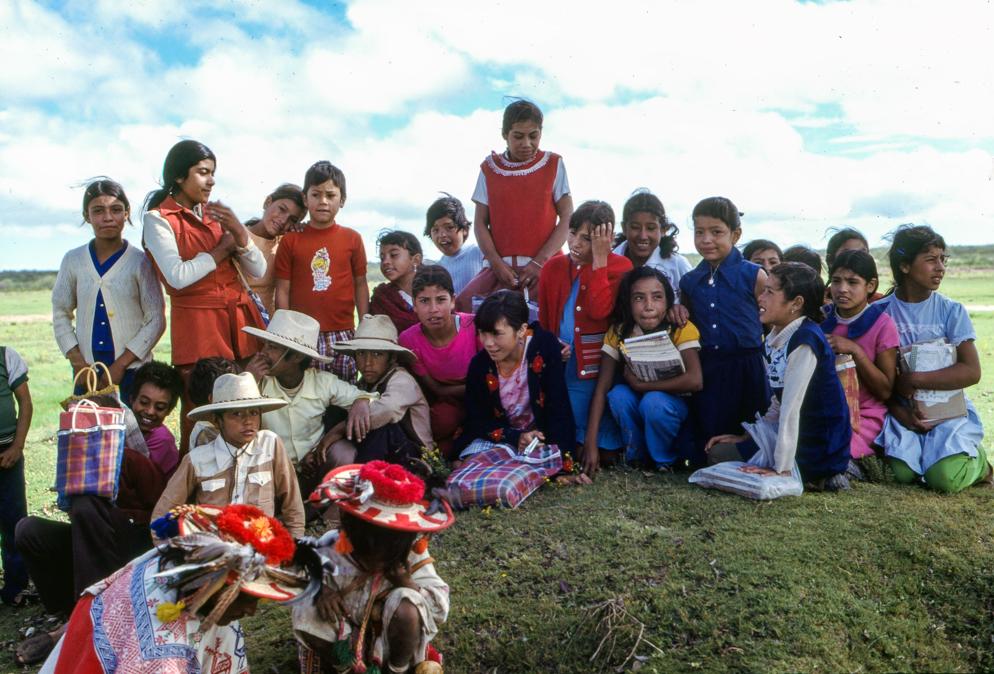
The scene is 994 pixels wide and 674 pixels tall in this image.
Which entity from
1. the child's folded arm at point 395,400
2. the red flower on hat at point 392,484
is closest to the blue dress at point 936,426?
the child's folded arm at point 395,400

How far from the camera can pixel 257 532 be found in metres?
2.87

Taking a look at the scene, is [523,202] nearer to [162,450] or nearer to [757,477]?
[757,477]

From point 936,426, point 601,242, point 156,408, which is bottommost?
point 936,426

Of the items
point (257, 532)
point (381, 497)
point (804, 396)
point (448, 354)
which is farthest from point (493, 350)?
point (257, 532)

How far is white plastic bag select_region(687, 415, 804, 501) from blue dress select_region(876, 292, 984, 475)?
0.92 meters

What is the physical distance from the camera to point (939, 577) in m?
4.08

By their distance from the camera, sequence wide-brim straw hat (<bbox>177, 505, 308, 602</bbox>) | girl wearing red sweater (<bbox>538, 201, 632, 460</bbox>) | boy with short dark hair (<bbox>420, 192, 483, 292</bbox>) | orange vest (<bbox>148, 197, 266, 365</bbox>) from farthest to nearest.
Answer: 1. boy with short dark hair (<bbox>420, 192, 483, 292</bbox>)
2. girl wearing red sweater (<bbox>538, 201, 632, 460</bbox>)
3. orange vest (<bbox>148, 197, 266, 365</bbox>)
4. wide-brim straw hat (<bbox>177, 505, 308, 602</bbox>)

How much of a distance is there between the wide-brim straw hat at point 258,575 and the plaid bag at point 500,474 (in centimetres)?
200

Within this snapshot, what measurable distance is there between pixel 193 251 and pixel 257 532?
9.41 feet

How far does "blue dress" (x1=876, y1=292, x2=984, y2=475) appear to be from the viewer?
5277 millimetres

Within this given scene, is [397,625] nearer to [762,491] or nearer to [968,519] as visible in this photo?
[762,491]

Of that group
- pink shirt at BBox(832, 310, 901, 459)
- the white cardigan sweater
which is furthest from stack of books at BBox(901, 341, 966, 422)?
the white cardigan sweater

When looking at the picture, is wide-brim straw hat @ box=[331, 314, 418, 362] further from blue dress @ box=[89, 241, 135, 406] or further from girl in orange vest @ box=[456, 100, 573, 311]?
blue dress @ box=[89, 241, 135, 406]

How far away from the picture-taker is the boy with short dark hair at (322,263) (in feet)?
19.0
